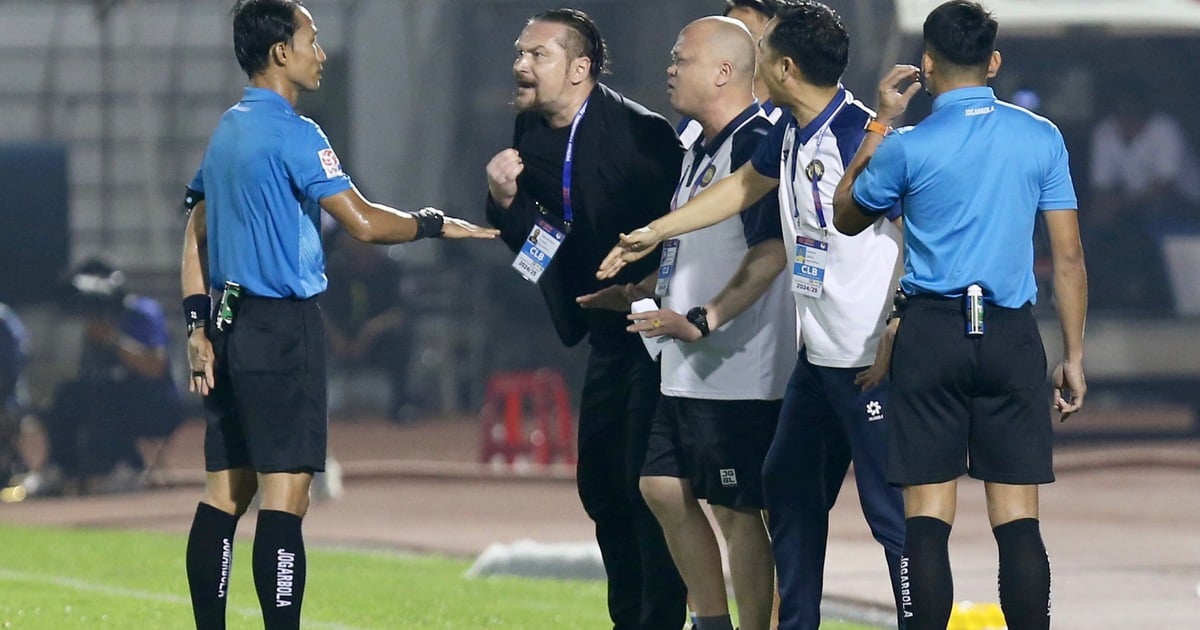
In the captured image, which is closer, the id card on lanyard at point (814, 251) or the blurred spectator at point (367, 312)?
the id card on lanyard at point (814, 251)

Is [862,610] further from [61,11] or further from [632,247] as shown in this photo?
[61,11]

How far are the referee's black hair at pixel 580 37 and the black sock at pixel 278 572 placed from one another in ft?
5.82

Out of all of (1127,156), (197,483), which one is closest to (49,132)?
(197,483)

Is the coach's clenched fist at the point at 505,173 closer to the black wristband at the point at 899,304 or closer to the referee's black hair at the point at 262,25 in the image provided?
the referee's black hair at the point at 262,25

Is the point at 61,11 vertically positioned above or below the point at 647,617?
above

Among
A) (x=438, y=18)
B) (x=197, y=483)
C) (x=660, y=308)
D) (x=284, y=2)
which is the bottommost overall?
(x=197, y=483)

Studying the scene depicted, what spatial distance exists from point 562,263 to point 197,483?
9.36m

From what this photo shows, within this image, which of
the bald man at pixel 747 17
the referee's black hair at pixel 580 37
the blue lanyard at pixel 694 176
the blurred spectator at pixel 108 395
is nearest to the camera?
the blue lanyard at pixel 694 176

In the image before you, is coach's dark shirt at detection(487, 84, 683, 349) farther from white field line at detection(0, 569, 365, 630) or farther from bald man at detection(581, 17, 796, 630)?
white field line at detection(0, 569, 365, 630)

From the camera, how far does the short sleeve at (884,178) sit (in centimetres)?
561

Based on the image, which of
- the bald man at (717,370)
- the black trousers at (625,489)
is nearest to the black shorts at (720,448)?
the bald man at (717,370)

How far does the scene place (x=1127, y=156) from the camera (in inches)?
727

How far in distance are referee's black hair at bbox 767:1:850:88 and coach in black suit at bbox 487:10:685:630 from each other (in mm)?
846

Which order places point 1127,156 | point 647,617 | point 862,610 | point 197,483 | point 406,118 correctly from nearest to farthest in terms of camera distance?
1. point 647,617
2. point 862,610
3. point 197,483
4. point 1127,156
5. point 406,118
